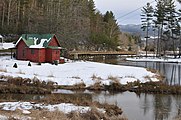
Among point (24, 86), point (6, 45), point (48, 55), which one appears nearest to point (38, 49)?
point (48, 55)

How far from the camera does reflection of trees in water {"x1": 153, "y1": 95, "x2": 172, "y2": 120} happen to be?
1696 cm

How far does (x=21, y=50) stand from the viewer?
43.1 meters

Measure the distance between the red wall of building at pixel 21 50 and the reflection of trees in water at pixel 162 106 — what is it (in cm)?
2391

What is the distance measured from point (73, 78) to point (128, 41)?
99487 mm

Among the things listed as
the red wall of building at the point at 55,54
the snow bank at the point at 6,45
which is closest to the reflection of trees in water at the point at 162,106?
the red wall of building at the point at 55,54

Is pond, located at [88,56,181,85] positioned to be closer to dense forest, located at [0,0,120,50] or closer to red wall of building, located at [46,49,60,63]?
dense forest, located at [0,0,120,50]

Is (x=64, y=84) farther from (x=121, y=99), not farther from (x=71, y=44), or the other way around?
(x=71, y=44)

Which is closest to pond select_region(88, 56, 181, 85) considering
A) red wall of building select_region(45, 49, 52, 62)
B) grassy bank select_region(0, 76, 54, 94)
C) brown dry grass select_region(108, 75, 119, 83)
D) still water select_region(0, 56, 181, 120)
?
brown dry grass select_region(108, 75, 119, 83)

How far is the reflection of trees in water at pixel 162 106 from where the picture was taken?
1696 cm

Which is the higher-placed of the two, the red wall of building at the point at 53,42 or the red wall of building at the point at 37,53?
the red wall of building at the point at 53,42

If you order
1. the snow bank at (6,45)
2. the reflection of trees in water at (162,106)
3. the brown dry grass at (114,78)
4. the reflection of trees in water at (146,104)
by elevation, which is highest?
the snow bank at (6,45)

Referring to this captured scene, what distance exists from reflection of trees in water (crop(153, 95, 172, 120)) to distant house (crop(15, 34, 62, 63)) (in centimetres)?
2181

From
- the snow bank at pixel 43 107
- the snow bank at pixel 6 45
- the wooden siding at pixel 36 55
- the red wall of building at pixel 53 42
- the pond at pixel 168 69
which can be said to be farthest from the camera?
the snow bank at pixel 6 45

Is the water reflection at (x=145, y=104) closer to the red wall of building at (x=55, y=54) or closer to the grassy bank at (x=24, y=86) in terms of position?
the grassy bank at (x=24, y=86)
